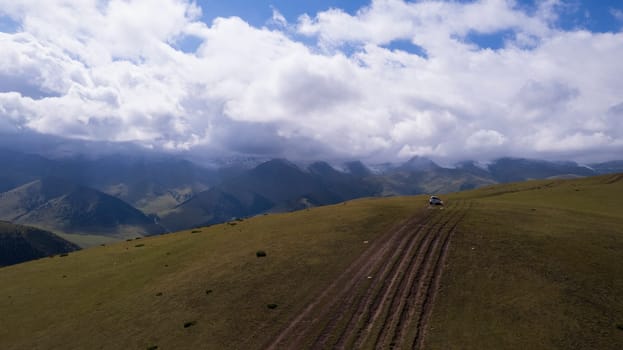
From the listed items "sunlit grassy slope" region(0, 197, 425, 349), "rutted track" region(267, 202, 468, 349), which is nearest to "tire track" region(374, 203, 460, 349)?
"rutted track" region(267, 202, 468, 349)

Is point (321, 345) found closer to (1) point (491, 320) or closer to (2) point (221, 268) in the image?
(1) point (491, 320)

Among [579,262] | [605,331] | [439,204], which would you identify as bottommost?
[605,331]

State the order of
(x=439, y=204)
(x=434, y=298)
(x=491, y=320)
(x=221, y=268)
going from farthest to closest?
(x=439, y=204), (x=221, y=268), (x=434, y=298), (x=491, y=320)

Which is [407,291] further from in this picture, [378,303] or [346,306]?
[346,306]

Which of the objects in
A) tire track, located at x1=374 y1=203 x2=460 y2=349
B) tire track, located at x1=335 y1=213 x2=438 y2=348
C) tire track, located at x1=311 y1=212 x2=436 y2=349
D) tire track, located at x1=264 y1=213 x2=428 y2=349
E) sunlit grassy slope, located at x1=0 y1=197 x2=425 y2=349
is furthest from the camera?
sunlit grassy slope, located at x1=0 y1=197 x2=425 y2=349

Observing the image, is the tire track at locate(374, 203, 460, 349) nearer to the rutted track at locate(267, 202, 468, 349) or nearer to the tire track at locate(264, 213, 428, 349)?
the rutted track at locate(267, 202, 468, 349)

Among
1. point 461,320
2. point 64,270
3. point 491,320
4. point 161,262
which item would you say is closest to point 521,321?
point 491,320

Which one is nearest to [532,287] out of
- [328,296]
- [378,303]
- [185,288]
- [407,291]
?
[407,291]

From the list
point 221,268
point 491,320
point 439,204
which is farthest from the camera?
point 439,204
